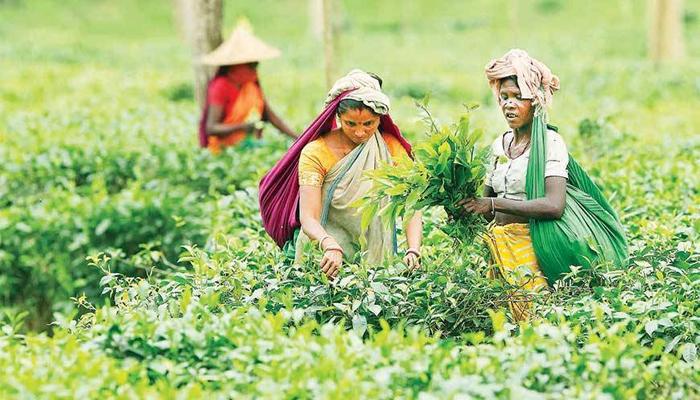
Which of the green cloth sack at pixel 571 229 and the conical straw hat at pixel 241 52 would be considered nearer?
the green cloth sack at pixel 571 229

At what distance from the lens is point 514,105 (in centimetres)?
480

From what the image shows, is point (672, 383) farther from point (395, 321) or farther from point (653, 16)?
point (653, 16)

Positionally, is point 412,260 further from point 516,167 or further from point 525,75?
point 525,75

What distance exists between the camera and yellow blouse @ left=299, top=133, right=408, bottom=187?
4922 mm

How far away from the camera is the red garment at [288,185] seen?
5.00 meters

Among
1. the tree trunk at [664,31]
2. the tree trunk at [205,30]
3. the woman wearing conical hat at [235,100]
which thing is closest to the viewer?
the woman wearing conical hat at [235,100]

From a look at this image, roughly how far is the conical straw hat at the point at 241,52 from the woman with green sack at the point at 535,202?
399 centimetres

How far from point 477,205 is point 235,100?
4.36 meters

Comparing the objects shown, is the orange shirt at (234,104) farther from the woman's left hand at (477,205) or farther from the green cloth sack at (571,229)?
the woman's left hand at (477,205)

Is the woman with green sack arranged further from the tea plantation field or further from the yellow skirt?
the tea plantation field

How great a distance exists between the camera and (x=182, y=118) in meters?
11.0

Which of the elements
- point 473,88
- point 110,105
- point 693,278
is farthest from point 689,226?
point 473,88

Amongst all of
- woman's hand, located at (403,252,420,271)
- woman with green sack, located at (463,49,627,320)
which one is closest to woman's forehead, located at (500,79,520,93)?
woman with green sack, located at (463,49,627,320)

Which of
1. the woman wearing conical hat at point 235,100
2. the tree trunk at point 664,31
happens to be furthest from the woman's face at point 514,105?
the tree trunk at point 664,31
